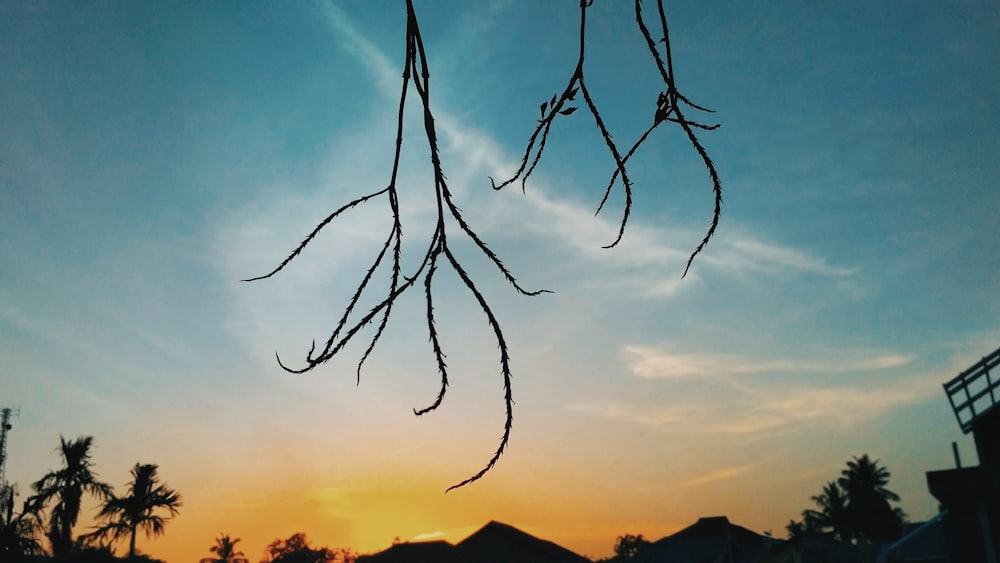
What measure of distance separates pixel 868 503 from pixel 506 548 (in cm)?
6120

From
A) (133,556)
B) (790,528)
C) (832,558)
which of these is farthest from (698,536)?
(790,528)

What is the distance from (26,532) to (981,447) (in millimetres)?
30200

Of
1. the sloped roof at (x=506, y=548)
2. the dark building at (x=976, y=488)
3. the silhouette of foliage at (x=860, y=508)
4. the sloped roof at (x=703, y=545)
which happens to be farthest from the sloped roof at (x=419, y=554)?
the silhouette of foliage at (x=860, y=508)

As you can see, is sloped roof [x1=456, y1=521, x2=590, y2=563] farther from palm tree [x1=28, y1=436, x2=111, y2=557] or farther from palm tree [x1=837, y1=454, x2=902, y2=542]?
palm tree [x1=837, y1=454, x2=902, y2=542]

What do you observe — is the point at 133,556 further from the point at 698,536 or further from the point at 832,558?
the point at 832,558

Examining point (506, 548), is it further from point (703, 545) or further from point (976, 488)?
point (976, 488)

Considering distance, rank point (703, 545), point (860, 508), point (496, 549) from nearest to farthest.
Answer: point (496, 549) → point (703, 545) → point (860, 508)

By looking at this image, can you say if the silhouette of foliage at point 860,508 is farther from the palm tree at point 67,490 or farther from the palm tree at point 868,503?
the palm tree at point 67,490

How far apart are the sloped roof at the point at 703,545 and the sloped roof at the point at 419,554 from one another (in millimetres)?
13585

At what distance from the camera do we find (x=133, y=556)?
36.5 meters

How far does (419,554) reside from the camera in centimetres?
3338

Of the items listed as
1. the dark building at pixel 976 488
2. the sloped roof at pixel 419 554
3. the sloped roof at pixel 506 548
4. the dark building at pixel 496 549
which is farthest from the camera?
the sloped roof at pixel 506 548

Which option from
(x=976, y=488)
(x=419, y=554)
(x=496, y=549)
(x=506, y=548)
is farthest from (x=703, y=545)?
(x=976, y=488)

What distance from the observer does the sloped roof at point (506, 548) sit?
1399 inches
